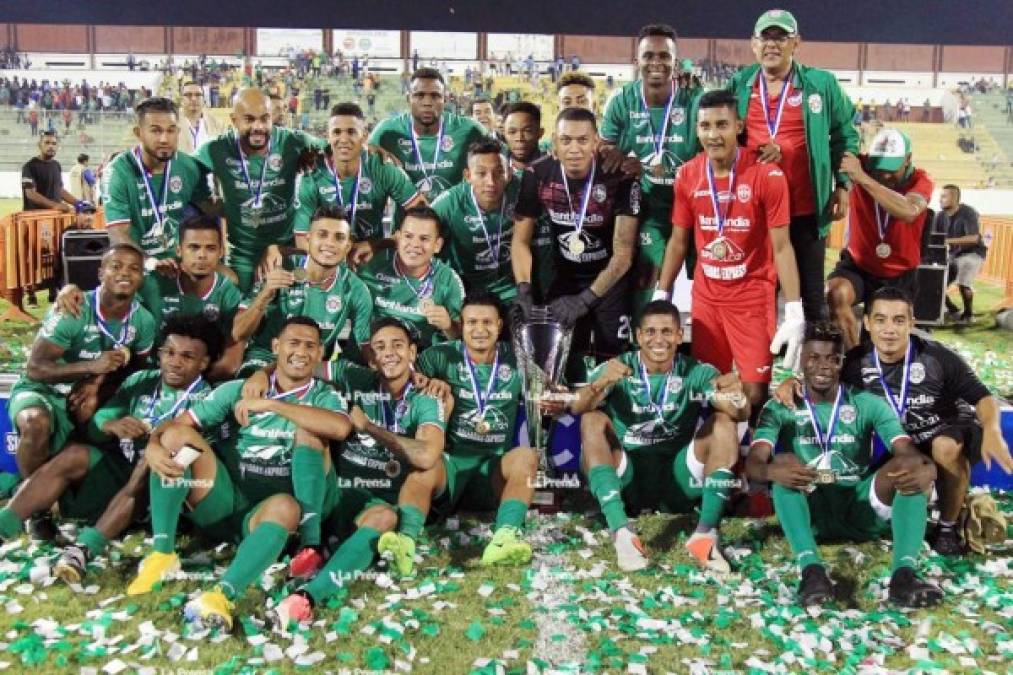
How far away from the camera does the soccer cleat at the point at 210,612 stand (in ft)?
11.5

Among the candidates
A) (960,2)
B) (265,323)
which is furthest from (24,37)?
(265,323)

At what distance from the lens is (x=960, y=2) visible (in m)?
19.0

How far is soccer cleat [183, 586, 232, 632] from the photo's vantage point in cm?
351

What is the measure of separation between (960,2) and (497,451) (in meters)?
18.1

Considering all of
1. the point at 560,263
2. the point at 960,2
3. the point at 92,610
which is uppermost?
the point at 960,2

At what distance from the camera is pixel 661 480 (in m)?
4.80

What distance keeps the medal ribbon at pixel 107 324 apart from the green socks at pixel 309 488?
1.27m

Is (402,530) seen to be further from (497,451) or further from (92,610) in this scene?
(92,610)

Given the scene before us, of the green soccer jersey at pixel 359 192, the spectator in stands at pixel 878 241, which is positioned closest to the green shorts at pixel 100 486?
the green soccer jersey at pixel 359 192

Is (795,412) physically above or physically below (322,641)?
above

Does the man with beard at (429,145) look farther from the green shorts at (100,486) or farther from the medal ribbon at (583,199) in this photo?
the green shorts at (100,486)

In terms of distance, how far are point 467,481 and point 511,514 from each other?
36 centimetres

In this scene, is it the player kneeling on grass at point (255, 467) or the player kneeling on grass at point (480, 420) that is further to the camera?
the player kneeling on grass at point (480, 420)

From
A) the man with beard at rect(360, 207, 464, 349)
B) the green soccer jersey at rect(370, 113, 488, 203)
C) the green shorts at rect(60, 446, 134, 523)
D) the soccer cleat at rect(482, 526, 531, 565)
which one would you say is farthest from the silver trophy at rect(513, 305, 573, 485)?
the green shorts at rect(60, 446, 134, 523)
